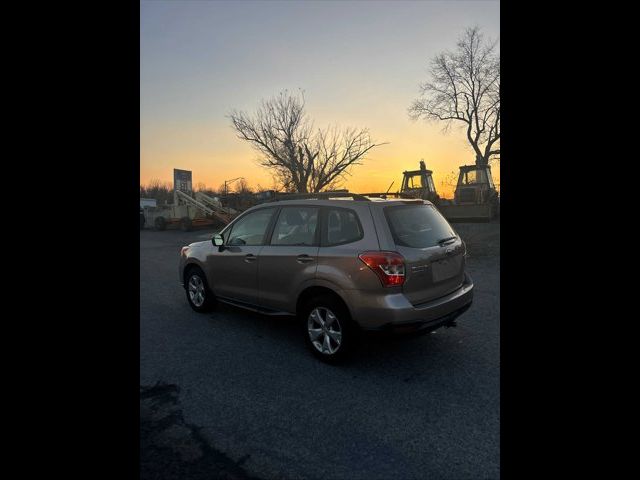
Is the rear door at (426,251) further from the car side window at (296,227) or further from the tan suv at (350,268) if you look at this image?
the car side window at (296,227)

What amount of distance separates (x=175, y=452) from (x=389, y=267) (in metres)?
2.11

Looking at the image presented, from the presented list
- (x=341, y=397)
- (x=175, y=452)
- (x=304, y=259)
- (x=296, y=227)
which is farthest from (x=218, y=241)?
(x=175, y=452)

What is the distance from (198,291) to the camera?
18.1ft

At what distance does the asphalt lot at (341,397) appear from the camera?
7.61 feet

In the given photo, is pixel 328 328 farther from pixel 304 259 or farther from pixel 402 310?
pixel 402 310

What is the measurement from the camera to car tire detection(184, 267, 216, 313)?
5.35 metres

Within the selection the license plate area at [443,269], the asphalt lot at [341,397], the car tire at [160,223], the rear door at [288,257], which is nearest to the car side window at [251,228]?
the rear door at [288,257]

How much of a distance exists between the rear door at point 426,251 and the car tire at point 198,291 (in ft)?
9.77

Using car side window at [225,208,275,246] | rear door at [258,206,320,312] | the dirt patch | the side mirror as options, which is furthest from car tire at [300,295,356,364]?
the side mirror

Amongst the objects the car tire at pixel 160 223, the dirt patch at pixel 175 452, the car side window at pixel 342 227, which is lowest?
the dirt patch at pixel 175 452

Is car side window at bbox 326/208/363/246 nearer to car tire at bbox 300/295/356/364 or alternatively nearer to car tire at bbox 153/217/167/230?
car tire at bbox 300/295/356/364
